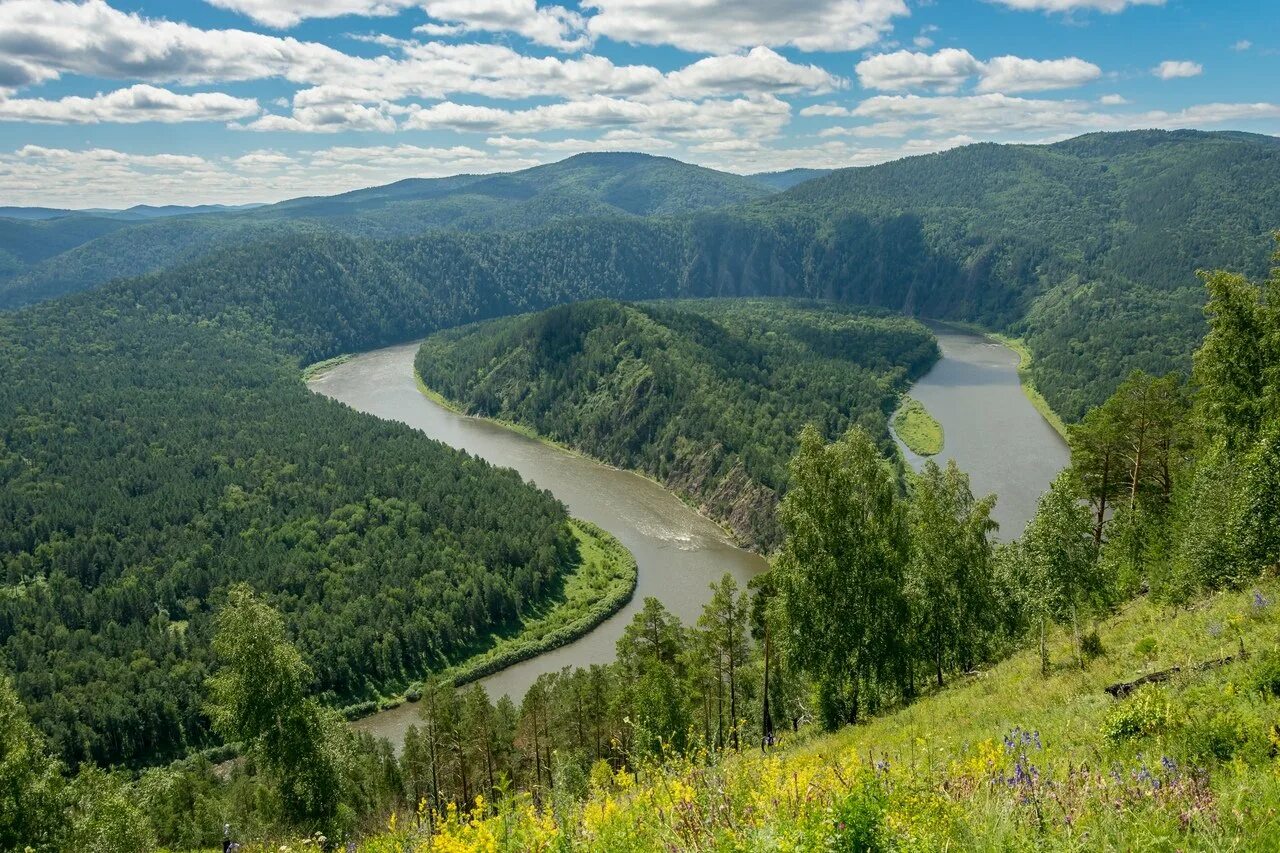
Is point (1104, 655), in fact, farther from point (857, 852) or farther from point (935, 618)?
point (857, 852)

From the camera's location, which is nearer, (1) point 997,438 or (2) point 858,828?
(2) point 858,828

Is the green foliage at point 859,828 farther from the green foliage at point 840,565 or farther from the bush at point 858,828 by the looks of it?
the green foliage at point 840,565

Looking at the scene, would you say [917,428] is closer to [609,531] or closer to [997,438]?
[997,438]

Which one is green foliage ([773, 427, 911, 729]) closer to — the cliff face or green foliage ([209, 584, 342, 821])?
green foliage ([209, 584, 342, 821])

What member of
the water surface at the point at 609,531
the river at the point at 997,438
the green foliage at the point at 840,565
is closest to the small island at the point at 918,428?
the river at the point at 997,438

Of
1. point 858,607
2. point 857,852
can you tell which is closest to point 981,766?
point 857,852

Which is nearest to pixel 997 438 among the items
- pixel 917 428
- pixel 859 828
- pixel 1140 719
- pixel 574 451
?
pixel 917 428

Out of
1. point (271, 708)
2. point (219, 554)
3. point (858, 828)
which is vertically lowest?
point (219, 554)
